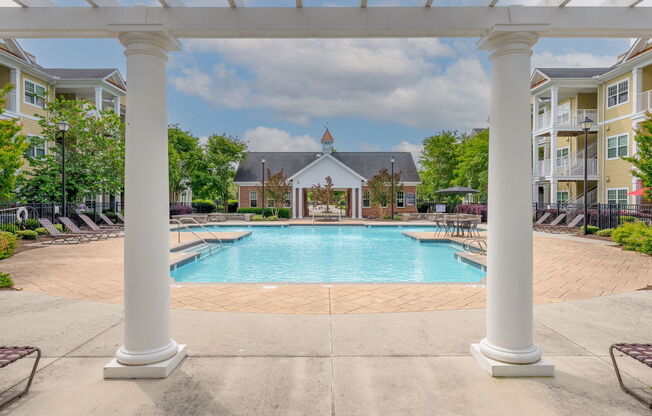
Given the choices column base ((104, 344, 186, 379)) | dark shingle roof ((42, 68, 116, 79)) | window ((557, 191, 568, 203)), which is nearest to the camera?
column base ((104, 344, 186, 379))

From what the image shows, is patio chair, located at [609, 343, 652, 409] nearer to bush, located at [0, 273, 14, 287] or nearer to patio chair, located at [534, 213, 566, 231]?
bush, located at [0, 273, 14, 287]

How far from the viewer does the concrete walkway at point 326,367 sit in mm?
2902

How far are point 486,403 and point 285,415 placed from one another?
1.62m

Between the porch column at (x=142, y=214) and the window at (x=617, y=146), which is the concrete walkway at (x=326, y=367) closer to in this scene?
the porch column at (x=142, y=214)

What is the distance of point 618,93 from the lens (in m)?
22.9

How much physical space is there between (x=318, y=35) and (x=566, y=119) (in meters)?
28.9

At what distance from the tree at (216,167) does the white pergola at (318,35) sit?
33.4m

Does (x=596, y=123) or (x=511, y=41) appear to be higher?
(x=596, y=123)

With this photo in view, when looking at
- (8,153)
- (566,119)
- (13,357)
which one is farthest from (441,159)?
(13,357)

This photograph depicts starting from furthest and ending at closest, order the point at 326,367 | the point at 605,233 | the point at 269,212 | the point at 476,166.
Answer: the point at 476,166 → the point at 269,212 → the point at 605,233 → the point at 326,367

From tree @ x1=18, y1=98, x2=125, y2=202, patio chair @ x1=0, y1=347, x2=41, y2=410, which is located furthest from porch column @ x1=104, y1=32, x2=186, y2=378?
tree @ x1=18, y1=98, x2=125, y2=202

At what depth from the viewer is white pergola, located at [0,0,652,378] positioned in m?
3.39

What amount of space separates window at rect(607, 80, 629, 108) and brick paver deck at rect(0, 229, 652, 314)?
17624mm

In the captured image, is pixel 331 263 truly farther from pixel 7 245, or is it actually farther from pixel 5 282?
pixel 7 245
